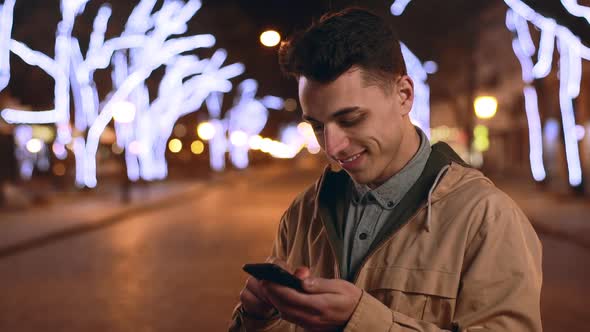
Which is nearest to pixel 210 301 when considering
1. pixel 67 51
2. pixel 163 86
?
pixel 67 51

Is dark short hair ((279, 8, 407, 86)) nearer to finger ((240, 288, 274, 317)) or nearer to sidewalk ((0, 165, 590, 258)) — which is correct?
finger ((240, 288, 274, 317))

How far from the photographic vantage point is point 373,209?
6.73 ft

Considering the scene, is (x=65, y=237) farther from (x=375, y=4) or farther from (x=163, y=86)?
(x=163, y=86)

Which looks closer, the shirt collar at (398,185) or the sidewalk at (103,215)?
the shirt collar at (398,185)

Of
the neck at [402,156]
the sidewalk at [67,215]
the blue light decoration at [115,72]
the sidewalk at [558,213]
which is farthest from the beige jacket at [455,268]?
the blue light decoration at [115,72]

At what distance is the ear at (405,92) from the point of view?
197cm

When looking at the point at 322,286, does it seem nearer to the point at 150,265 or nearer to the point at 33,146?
the point at 150,265

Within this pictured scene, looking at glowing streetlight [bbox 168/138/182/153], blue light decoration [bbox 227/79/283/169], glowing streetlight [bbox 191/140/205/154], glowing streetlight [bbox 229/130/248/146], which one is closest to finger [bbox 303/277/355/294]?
glowing streetlight [bbox 191/140/205/154]

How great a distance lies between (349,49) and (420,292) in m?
0.66

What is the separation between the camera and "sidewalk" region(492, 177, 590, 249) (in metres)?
13.7

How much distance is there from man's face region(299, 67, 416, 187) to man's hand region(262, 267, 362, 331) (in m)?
0.38

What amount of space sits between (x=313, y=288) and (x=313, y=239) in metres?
0.51

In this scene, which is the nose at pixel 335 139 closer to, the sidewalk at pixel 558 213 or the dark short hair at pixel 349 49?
the dark short hair at pixel 349 49

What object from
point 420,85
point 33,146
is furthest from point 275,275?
point 33,146
